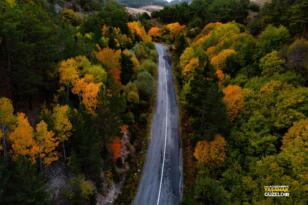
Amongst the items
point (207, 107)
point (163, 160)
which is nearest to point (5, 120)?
point (163, 160)

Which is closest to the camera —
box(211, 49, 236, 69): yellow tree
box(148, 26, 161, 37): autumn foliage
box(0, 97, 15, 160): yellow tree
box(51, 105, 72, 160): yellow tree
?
box(0, 97, 15, 160): yellow tree

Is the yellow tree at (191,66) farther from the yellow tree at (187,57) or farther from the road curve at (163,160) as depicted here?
the road curve at (163,160)

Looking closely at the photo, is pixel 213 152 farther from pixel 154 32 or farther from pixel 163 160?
pixel 154 32

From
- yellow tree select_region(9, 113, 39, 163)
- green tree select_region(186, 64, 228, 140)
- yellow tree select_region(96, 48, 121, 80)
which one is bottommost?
yellow tree select_region(9, 113, 39, 163)

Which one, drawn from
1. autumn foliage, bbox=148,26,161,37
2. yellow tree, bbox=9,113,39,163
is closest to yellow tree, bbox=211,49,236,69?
yellow tree, bbox=9,113,39,163

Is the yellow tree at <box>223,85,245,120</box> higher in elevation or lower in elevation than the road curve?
higher

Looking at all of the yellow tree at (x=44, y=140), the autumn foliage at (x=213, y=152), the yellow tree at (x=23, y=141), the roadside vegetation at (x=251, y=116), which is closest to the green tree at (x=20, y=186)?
the yellow tree at (x=23, y=141)

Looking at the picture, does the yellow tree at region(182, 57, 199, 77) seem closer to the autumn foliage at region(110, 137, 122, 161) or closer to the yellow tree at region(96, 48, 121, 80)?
the yellow tree at region(96, 48, 121, 80)
